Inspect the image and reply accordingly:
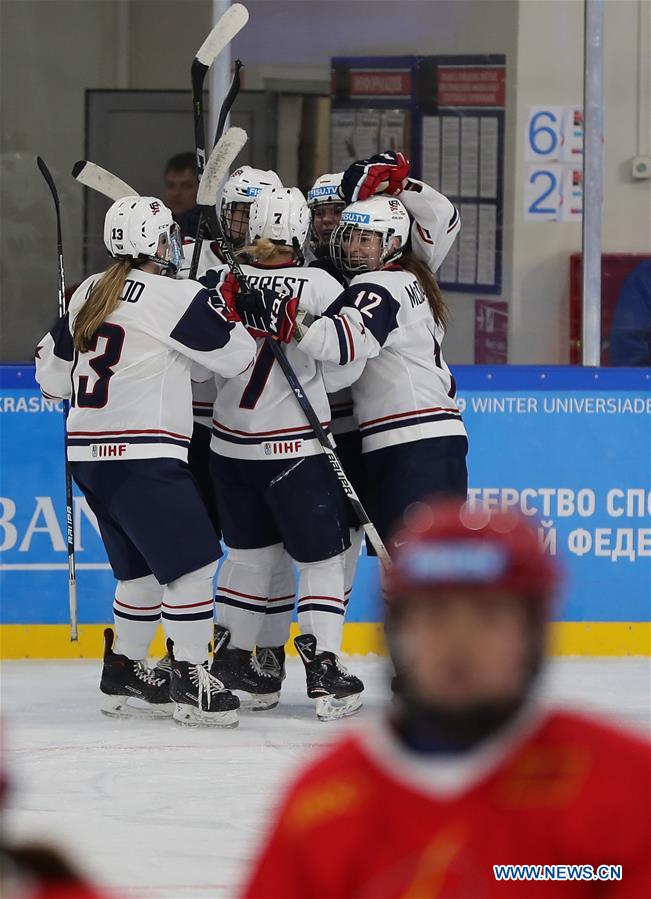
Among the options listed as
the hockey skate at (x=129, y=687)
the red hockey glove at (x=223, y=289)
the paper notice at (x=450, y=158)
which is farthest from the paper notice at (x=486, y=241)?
the hockey skate at (x=129, y=687)

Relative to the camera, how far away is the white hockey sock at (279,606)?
4004 millimetres

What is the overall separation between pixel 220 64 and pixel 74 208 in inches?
26.0

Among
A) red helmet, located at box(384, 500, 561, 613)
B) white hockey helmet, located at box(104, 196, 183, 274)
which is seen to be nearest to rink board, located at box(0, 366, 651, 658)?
white hockey helmet, located at box(104, 196, 183, 274)

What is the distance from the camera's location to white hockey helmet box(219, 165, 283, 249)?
3984 mm

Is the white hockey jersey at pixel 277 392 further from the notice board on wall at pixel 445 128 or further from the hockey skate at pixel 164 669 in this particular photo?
the notice board on wall at pixel 445 128

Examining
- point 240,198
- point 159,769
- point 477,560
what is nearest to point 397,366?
point 240,198

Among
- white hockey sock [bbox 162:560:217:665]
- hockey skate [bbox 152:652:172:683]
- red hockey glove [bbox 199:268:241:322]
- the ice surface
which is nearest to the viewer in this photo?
the ice surface

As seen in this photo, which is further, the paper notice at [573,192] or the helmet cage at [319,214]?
the paper notice at [573,192]

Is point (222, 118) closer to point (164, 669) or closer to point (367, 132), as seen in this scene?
point (367, 132)

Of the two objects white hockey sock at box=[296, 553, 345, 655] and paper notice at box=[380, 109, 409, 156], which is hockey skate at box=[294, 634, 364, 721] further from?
paper notice at box=[380, 109, 409, 156]

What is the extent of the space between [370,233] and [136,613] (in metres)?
1.14

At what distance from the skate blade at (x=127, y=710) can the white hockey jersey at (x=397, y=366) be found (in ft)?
2.84

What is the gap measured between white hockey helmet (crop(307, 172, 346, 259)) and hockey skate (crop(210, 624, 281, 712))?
3.59 feet

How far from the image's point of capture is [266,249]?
3848 mm
